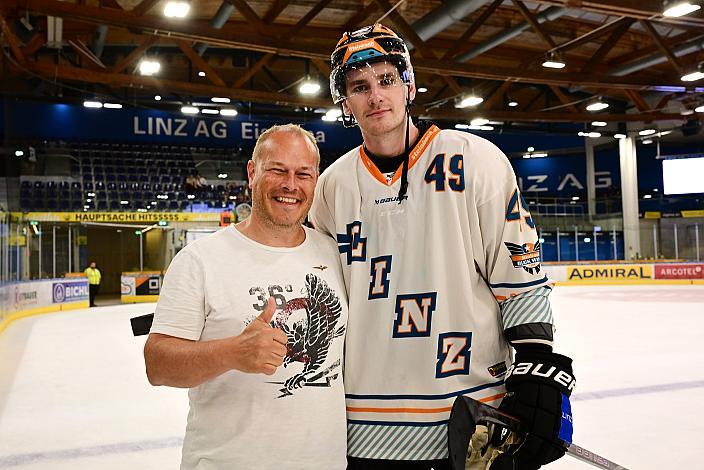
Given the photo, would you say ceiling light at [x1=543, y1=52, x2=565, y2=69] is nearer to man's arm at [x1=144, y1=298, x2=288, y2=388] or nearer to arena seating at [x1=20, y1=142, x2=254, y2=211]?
arena seating at [x1=20, y1=142, x2=254, y2=211]

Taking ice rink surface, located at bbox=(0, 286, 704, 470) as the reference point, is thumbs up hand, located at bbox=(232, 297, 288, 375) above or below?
above

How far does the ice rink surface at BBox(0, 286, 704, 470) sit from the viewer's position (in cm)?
358

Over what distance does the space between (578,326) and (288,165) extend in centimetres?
832

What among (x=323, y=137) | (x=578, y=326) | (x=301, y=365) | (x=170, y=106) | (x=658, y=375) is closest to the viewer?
(x=301, y=365)

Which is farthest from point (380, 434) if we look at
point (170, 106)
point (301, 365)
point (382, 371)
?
point (170, 106)

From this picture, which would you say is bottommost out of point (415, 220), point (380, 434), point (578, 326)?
point (578, 326)

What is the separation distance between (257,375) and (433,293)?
1.74ft

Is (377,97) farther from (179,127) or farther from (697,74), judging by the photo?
(179,127)

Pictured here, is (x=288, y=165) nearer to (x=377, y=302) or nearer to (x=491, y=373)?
(x=377, y=302)

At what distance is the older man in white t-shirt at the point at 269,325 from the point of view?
4.98 feet

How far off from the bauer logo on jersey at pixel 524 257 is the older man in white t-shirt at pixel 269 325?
19.6 inches

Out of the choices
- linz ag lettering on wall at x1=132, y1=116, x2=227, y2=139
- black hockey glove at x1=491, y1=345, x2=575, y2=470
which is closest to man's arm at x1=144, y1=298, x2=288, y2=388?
black hockey glove at x1=491, y1=345, x2=575, y2=470

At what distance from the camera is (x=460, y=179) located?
1689mm

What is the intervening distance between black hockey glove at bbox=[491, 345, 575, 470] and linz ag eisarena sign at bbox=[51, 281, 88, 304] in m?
14.8
